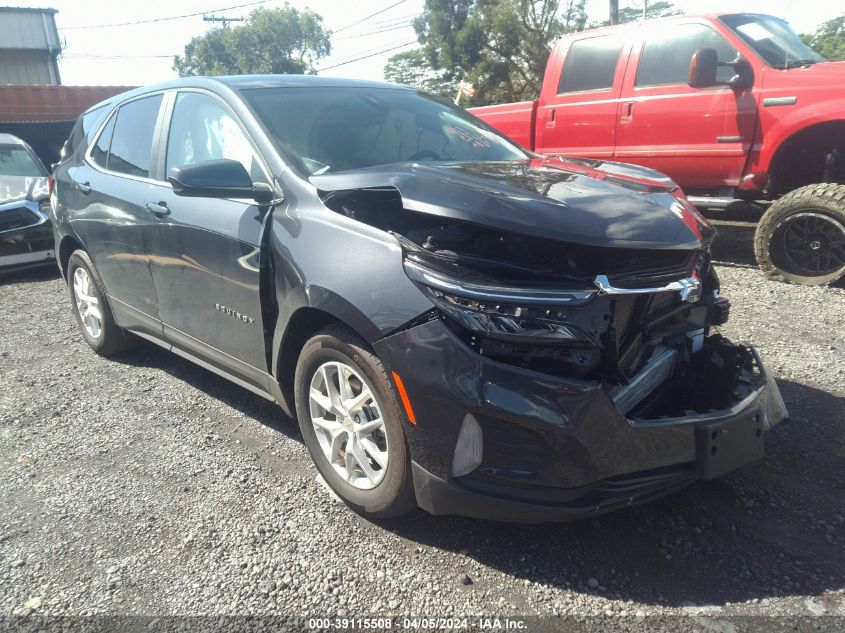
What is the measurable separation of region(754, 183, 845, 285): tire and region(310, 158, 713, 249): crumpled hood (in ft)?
10.5

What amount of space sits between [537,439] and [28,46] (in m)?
36.5

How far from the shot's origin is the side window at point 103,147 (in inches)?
181

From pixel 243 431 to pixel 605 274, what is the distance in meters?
2.24

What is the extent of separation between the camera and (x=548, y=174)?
3123 mm

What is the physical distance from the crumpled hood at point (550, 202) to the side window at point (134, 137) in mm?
1661

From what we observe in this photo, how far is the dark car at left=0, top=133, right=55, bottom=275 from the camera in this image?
7918 mm

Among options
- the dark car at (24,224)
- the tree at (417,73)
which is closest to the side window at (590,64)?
the dark car at (24,224)

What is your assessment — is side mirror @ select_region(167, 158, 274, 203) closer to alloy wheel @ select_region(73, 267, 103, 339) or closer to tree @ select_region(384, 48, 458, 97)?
alloy wheel @ select_region(73, 267, 103, 339)

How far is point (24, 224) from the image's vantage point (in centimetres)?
800

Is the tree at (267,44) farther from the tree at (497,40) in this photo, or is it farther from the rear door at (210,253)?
the rear door at (210,253)

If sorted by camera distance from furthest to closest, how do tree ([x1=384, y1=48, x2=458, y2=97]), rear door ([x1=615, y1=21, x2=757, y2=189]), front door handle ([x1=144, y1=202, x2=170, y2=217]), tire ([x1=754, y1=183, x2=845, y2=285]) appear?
tree ([x1=384, y1=48, x2=458, y2=97])
rear door ([x1=615, y1=21, x2=757, y2=189])
tire ([x1=754, y1=183, x2=845, y2=285])
front door handle ([x1=144, y1=202, x2=170, y2=217])

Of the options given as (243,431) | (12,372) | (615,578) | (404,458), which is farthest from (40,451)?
(615,578)

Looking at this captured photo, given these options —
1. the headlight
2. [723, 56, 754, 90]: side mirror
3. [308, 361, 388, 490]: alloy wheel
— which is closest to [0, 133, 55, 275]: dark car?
[308, 361, 388, 490]: alloy wheel

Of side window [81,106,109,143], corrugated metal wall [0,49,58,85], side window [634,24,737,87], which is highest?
corrugated metal wall [0,49,58,85]
